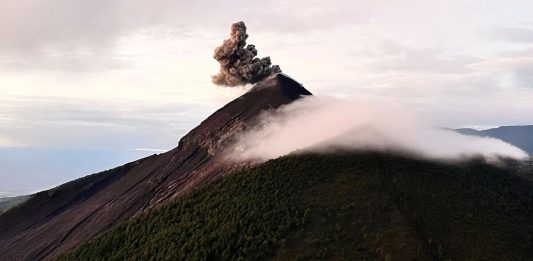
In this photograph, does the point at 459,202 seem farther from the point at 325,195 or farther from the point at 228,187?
the point at 228,187

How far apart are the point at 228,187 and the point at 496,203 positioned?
2912 inches

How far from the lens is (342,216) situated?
Result: 12775 cm

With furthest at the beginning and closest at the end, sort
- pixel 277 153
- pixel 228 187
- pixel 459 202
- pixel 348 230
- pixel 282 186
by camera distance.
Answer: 1. pixel 277 153
2. pixel 228 187
3. pixel 282 186
4. pixel 459 202
5. pixel 348 230

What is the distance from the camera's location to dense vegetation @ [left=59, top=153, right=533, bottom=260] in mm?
116875

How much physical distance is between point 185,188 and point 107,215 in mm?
34173

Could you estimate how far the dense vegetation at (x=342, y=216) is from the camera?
383 ft

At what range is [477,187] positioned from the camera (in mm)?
149500

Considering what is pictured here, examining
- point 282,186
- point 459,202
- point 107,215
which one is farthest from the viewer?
point 107,215

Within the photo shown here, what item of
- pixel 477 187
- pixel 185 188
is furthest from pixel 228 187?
pixel 477 187

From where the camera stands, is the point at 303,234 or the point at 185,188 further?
the point at 185,188

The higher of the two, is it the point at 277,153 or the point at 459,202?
the point at 277,153

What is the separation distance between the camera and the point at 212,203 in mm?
152375

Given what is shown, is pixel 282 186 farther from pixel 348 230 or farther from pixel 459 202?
pixel 459 202

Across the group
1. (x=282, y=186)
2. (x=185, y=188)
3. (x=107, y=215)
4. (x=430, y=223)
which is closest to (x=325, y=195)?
(x=282, y=186)
